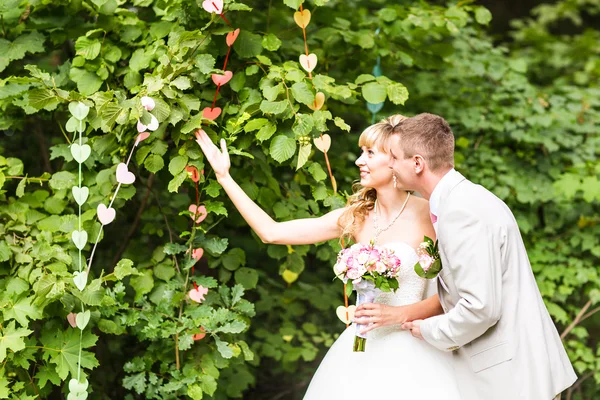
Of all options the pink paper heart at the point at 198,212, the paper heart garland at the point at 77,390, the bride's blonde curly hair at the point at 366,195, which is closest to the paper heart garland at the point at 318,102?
the bride's blonde curly hair at the point at 366,195

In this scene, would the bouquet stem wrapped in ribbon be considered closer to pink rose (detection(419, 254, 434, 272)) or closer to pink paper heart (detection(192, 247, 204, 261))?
pink rose (detection(419, 254, 434, 272))

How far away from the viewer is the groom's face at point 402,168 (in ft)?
8.54

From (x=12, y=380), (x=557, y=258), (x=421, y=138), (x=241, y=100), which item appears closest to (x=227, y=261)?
(x=241, y=100)

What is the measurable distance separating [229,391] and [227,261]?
0.96 meters

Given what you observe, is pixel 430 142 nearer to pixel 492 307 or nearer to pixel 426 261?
pixel 426 261

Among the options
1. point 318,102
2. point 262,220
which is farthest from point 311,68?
point 262,220

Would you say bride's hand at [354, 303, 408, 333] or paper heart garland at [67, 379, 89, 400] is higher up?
bride's hand at [354, 303, 408, 333]

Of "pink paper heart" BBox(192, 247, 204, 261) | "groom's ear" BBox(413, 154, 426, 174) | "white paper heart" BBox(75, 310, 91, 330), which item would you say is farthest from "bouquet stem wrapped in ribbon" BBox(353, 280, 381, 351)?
"white paper heart" BBox(75, 310, 91, 330)

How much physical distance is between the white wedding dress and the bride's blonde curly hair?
190 millimetres

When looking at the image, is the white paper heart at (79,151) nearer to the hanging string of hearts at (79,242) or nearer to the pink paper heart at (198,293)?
the hanging string of hearts at (79,242)

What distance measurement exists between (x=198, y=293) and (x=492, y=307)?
4.37 ft

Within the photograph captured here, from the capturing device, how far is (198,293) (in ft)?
10.3

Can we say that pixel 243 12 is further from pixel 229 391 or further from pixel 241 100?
pixel 229 391

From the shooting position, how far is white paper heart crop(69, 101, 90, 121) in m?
2.81
